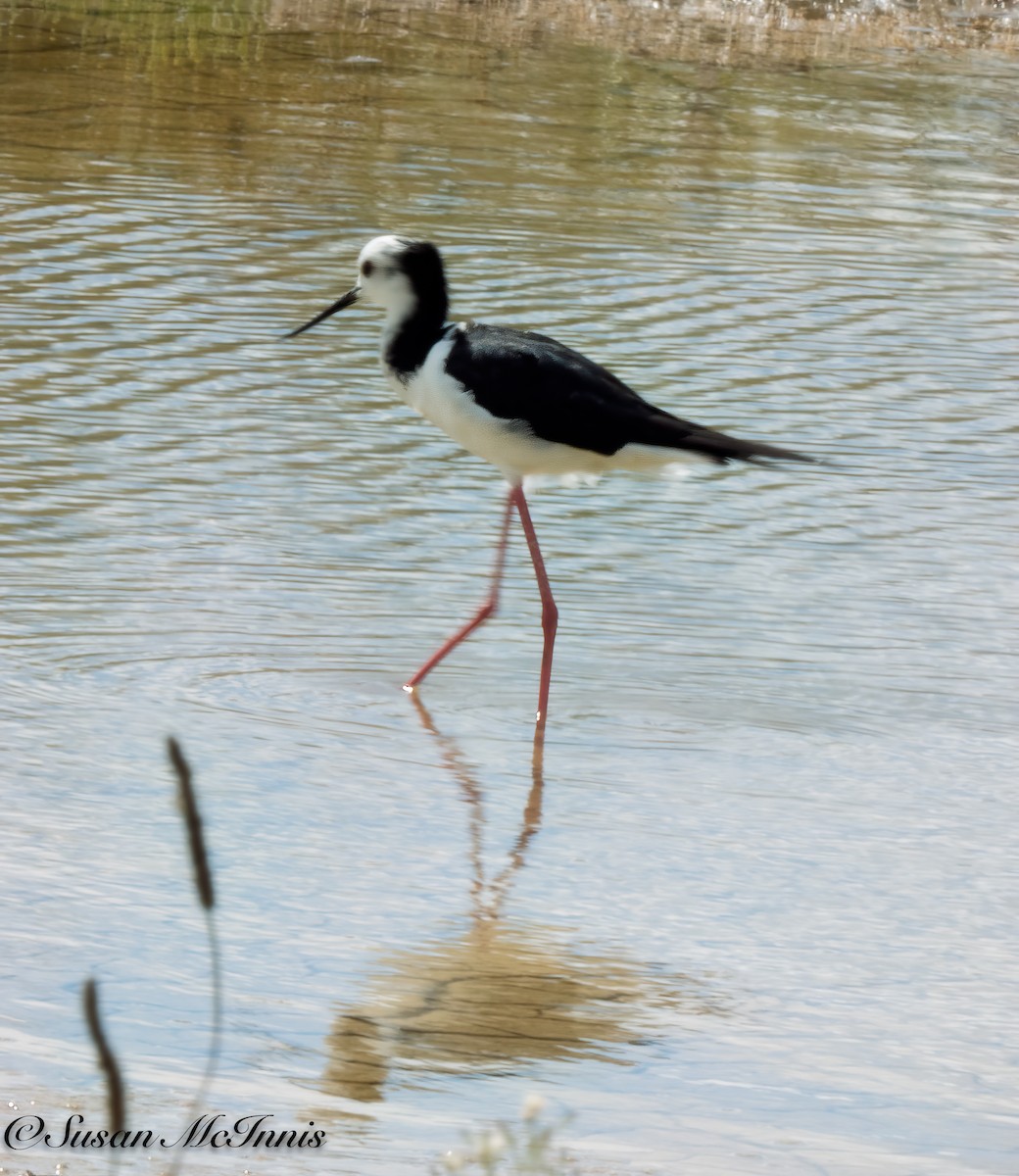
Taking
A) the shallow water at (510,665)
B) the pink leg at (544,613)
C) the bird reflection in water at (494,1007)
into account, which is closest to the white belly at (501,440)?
the pink leg at (544,613)

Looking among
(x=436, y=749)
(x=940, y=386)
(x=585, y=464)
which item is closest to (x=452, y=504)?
(x=585, y=464)

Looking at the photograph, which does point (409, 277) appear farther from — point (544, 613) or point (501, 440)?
point (544, 613)

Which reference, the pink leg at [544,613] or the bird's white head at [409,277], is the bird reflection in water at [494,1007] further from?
the bird's white head at [409,277]

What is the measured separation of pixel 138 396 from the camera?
7148mm

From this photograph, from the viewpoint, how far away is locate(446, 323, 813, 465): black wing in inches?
209

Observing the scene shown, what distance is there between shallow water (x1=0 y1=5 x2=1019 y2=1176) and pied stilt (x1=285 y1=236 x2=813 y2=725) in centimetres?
45

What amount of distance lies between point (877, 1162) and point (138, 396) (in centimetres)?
472

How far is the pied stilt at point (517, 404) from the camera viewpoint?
5.31 meters

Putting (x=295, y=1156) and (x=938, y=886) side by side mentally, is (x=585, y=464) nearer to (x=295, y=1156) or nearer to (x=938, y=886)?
(x=938, y=886)

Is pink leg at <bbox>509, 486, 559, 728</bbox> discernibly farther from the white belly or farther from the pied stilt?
A: the white belly

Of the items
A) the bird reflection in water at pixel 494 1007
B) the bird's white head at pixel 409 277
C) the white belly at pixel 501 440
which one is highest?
the bird's white head at pixel 409 277

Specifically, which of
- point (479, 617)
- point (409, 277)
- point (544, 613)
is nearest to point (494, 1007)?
point (544, 613)

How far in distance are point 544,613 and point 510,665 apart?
10.5 inches

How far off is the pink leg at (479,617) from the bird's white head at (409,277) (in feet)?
1.82
